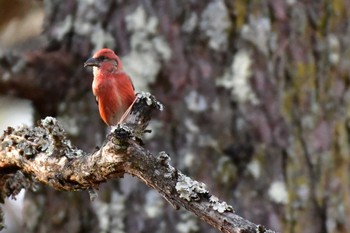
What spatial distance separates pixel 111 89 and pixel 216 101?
3.67ft

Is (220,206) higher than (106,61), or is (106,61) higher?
(106,61)

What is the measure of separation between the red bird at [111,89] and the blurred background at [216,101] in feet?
2.76

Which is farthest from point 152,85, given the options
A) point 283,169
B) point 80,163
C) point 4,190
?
point 80,163

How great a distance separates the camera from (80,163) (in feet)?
6.98

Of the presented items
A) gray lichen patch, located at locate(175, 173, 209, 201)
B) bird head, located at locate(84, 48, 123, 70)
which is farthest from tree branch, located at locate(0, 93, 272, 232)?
bird head, located at locate(84, 48, 123, 70)

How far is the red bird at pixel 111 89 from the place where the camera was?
2.52 metres

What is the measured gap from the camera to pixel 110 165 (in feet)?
6.53

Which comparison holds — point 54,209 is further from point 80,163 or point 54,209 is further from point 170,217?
point 80,163

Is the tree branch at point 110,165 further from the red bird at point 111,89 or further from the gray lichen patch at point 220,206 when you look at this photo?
the red bird at point 111,89

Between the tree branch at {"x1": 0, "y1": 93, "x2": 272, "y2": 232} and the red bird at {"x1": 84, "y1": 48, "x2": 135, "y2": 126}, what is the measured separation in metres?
0.29

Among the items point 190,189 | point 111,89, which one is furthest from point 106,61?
point 190,189

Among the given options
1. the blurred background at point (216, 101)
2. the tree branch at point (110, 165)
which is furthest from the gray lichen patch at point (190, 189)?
the blurred background at point (216, 101)

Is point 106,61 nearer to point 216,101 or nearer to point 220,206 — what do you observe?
point 216,101

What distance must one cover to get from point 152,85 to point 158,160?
5.86ft
